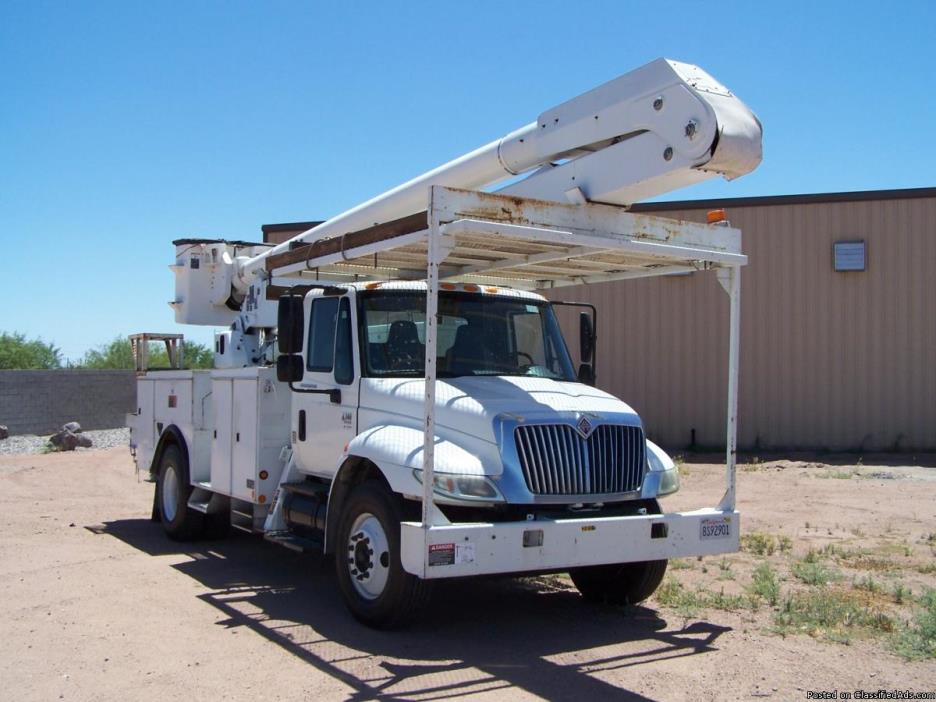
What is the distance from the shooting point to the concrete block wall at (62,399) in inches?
961

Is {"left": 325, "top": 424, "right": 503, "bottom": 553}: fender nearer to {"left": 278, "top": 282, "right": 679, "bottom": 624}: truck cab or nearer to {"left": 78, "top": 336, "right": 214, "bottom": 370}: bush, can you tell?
{"left": 278, "top": 282, "right": 679, "bottom": 624}: truck cab

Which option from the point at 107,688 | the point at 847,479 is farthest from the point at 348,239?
the point at 847,479

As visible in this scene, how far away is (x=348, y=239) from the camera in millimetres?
7348

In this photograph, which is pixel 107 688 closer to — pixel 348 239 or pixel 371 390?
pixel 371 390

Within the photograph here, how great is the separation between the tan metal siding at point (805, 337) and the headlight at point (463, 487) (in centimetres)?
1329

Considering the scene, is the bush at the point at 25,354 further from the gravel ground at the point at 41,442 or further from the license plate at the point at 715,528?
the license plate at the point at 715,528

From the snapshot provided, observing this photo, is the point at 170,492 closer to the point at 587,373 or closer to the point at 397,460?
the point at 587,373

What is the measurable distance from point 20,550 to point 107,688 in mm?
4906

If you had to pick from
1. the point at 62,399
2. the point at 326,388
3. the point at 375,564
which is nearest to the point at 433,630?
the point at 375,564

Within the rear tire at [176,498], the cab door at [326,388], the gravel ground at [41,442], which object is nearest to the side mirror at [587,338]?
the cab door at [326,388]

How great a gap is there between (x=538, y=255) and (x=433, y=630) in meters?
2.86

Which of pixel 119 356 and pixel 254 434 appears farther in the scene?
pixel 119 356

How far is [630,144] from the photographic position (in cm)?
655

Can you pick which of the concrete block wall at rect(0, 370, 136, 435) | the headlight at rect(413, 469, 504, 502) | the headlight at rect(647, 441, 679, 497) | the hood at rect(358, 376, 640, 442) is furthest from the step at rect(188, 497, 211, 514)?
the concrete block wall at rect(0, 370, 136, 435)
